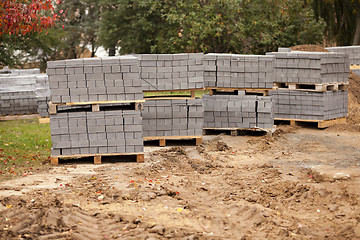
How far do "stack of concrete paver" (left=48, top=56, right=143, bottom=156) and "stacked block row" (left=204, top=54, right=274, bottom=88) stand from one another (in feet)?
12.6

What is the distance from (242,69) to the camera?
1354 cm

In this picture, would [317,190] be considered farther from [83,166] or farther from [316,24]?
[316,24]

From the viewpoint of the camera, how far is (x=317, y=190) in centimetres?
780

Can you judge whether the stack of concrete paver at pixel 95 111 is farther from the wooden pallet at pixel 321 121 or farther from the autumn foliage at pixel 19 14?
the wooden pallet at pixel 321 121

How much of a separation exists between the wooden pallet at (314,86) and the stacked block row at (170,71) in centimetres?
351

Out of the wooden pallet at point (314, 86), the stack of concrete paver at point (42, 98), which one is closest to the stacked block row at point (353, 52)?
the wooden pallet at point (314, 86)

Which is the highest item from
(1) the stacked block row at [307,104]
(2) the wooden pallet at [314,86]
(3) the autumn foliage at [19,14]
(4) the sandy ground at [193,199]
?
(3) the autumn foliage at [19,14]

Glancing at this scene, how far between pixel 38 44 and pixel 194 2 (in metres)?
10.6

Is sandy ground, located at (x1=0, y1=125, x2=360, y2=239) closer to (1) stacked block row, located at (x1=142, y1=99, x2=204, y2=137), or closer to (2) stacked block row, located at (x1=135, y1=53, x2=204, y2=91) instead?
(1) stacked block row, located at (x1=142, y1=99, x2=204, y2=137)

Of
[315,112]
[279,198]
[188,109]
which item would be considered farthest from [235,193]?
[315,112]

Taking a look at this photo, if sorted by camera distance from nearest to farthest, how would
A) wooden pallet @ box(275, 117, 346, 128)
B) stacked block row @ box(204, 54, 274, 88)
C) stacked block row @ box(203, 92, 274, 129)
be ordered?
stacked block row @ box(203, 92, 274, 129)
stacked block row @ box(204, 54, 274, 88)
wooden pallet @ box(275, 117, 346, 128)

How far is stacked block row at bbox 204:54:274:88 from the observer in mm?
13484

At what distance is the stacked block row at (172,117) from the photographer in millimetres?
12164

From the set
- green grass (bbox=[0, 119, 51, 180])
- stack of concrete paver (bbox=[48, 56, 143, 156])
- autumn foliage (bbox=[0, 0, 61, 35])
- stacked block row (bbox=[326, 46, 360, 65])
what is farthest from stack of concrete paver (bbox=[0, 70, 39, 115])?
stacked block row (bbox=[326, 46, 360, 65])
